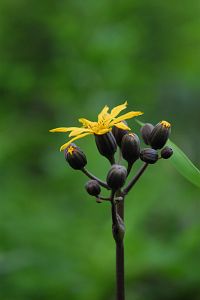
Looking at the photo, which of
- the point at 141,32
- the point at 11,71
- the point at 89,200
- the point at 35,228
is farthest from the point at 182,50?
the point at 35,228

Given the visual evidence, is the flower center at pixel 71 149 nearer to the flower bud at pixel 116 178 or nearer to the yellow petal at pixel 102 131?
the yellow petal at pixel 102 131

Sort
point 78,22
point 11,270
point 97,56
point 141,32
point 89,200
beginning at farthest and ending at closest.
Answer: point 141,32
point 78,22
point 97,56
point 89,200
point 11,270

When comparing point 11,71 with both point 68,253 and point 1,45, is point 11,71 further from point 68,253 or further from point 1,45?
point 68,253

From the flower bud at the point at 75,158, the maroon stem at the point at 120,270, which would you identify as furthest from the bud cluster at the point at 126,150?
the maroon stem at the point at 120,270

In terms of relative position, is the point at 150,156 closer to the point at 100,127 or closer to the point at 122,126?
the point at 122,126

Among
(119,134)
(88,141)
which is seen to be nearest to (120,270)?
(119,134)
